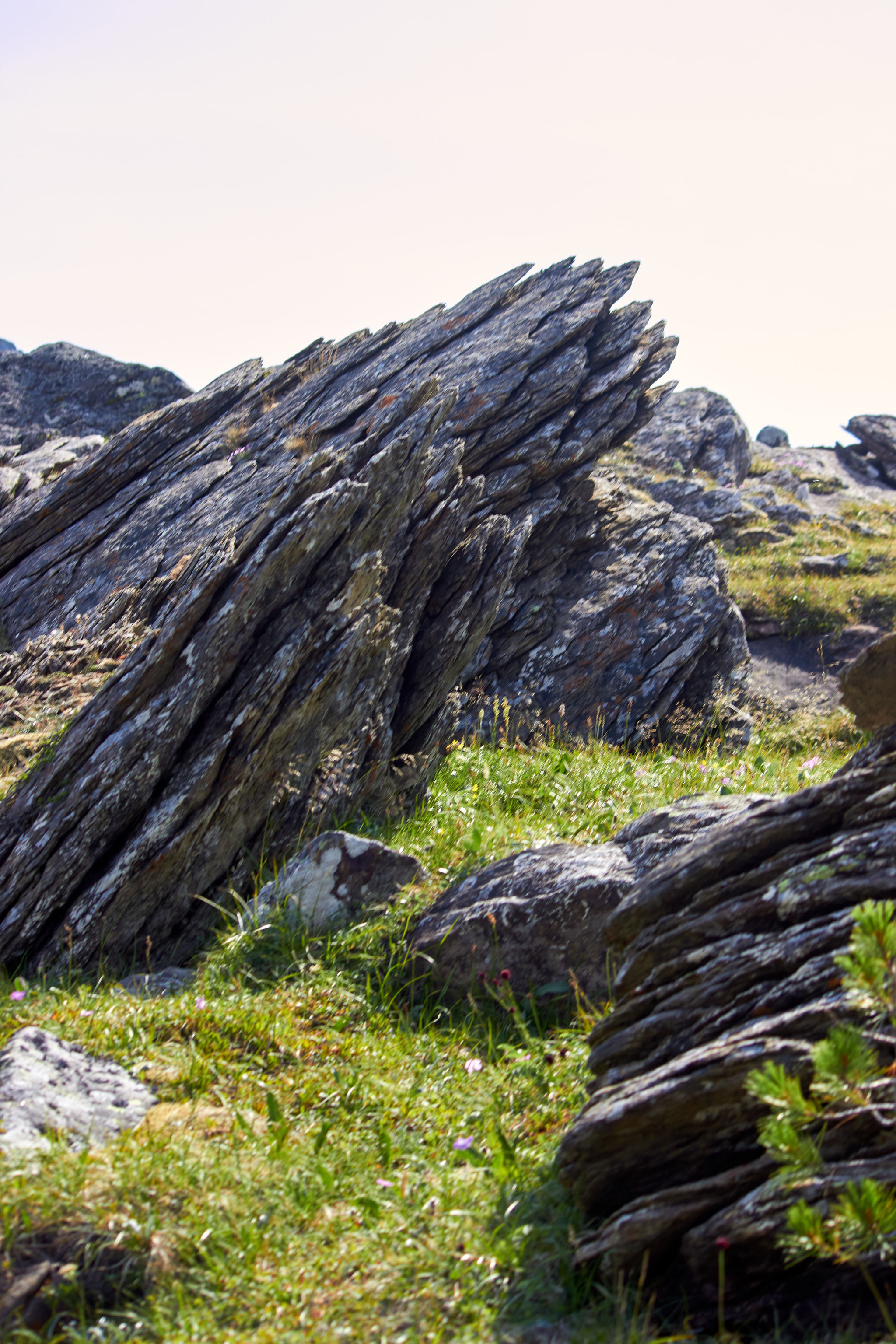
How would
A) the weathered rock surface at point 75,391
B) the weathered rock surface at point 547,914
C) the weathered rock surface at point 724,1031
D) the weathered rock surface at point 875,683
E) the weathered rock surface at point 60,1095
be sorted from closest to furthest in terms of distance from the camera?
1. the weathered rock surface at point 724,1031
2. the weathered rock surface at point 60,1095
3. the weathered rock surface at point 875,683
4. the weathered rock surface at point 547,914
5. the weathered rock surface at point 75,391

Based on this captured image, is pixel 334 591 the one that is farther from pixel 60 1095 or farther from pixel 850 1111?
pixel 850 1111

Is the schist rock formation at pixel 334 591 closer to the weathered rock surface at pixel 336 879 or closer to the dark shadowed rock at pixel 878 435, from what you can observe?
the weathered rock surface at pixel 336 879

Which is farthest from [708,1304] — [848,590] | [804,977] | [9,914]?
[848,590]

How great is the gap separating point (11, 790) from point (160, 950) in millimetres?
2456

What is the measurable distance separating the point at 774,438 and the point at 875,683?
50.6m

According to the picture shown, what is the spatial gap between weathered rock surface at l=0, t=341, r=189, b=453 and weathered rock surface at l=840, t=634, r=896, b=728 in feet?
84.2

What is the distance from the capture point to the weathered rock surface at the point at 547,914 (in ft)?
20.4

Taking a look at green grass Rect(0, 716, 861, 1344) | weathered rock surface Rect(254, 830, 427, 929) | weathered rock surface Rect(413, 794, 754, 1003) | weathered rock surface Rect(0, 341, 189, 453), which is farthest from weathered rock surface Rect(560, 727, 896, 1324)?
weathered rock surface Rect(0, 341, 189, 453)

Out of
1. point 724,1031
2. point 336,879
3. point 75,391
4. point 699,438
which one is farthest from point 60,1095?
point 699,438

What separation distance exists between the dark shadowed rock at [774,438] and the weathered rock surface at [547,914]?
49.7 m

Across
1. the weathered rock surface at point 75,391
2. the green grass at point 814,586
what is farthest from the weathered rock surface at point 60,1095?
the weathered rock surface at point 75,391

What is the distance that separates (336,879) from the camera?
6.99 meters

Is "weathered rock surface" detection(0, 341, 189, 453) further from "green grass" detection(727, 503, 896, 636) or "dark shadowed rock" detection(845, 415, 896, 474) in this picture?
"dark shadowed rock" detection(845, 415, 896, 474)

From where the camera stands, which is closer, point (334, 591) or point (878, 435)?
point (334, 591)
